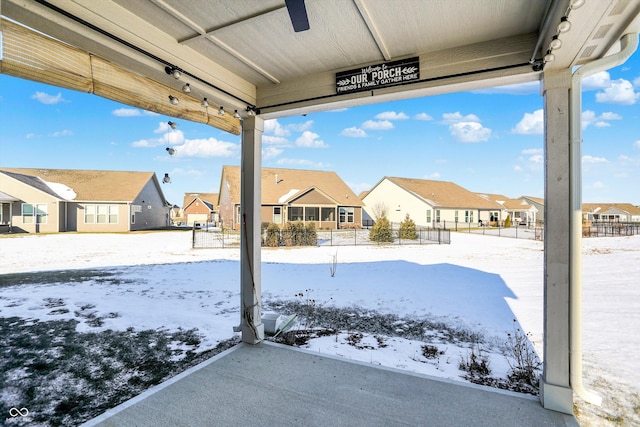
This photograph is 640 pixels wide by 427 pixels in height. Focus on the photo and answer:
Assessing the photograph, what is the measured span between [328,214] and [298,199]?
2.83 m

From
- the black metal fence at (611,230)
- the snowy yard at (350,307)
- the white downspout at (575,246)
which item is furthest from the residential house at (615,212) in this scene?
the white downspout at (575,246)

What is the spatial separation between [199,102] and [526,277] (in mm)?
8480

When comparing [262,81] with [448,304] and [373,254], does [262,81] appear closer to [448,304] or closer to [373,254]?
[448,304]

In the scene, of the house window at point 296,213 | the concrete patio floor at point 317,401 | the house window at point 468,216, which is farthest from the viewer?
the house window at point 468,216

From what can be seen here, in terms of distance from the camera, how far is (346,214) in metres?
24.8

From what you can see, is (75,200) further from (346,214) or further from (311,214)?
(346,214)

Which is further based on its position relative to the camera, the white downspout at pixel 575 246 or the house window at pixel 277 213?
the house window at pixel 277 213

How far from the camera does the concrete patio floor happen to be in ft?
7.74

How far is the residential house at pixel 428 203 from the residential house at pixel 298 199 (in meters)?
5.11

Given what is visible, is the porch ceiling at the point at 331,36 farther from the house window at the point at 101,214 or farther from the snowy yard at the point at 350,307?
the house window at the point at 101,214

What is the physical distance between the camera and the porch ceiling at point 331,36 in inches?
79.7

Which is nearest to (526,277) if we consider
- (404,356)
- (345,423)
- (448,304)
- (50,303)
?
(448,304)

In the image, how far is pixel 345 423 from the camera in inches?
91.8

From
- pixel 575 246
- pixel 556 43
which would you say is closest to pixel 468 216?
pixel 575 246
